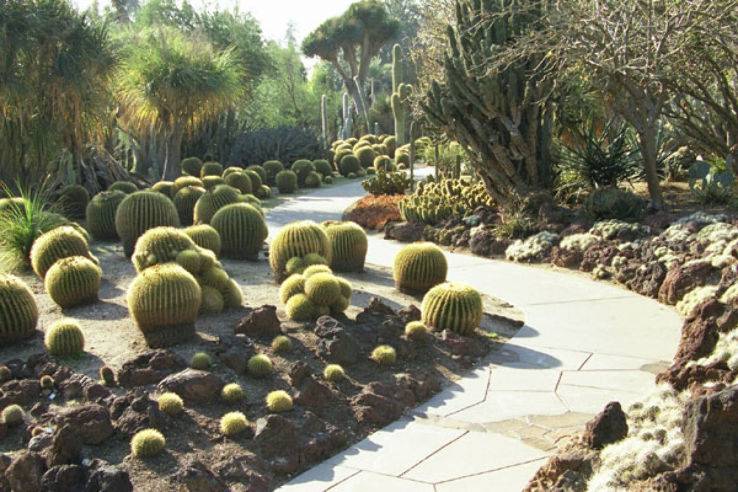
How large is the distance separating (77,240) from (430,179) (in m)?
9.55

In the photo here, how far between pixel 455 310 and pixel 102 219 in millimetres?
6825

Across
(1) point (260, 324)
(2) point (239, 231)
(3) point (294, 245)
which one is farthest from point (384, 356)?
(2) point (239, 231)

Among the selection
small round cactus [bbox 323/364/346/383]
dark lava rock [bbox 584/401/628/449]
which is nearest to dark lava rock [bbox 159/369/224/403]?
small round cactus [bbox 323/364/346/383]

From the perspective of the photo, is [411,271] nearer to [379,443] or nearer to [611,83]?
[379,443]

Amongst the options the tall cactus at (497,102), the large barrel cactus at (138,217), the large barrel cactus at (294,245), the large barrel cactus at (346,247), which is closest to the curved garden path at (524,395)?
the large barrel cactus at (346,247)

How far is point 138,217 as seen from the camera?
11570 mm

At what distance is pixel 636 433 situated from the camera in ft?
15.5

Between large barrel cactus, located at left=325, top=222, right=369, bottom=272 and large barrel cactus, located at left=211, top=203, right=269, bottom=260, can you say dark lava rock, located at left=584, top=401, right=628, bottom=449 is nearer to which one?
large barrel cactus, located at left=325, top=222, right=369, bottom=272

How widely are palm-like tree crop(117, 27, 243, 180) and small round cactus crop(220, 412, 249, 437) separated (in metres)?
14.8

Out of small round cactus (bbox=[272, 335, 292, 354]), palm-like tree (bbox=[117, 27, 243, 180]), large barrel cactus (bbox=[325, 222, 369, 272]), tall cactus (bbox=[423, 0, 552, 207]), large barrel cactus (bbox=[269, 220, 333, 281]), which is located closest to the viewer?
small round cactus (bbox=[272, 335, 292, 354])

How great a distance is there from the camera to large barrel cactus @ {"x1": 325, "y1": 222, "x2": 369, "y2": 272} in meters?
11.1

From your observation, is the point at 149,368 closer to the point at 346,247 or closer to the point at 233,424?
the point at 233,424

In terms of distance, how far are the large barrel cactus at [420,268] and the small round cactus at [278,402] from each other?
3870mm

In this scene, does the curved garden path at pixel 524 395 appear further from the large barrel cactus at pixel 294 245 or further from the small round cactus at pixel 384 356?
the large barrel cactus at pixel 294 245
